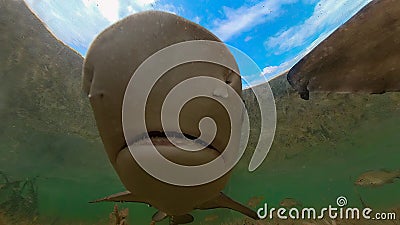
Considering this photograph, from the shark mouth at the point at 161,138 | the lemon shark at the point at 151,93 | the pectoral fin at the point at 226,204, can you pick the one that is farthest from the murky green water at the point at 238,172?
the shark mouth at the point at 161,138

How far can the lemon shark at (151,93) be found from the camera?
155 centimetres

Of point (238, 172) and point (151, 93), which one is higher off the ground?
point (238, 172)

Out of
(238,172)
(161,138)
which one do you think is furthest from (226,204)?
(238,172)

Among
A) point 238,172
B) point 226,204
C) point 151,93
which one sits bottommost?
point 226,204

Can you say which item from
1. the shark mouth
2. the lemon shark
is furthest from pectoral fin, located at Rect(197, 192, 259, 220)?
the shark mouth

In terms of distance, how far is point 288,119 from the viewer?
48.2ft

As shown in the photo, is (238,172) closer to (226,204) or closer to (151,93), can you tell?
(226,204)

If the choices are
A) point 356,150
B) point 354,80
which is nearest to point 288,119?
point 356,150

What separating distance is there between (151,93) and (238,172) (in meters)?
19.7

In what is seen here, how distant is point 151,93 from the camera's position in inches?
60.4

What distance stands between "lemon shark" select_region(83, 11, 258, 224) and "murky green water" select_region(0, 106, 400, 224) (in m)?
14.5

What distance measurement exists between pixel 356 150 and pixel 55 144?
16858mm

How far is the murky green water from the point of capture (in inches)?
672

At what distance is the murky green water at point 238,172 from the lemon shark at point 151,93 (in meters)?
14.5
